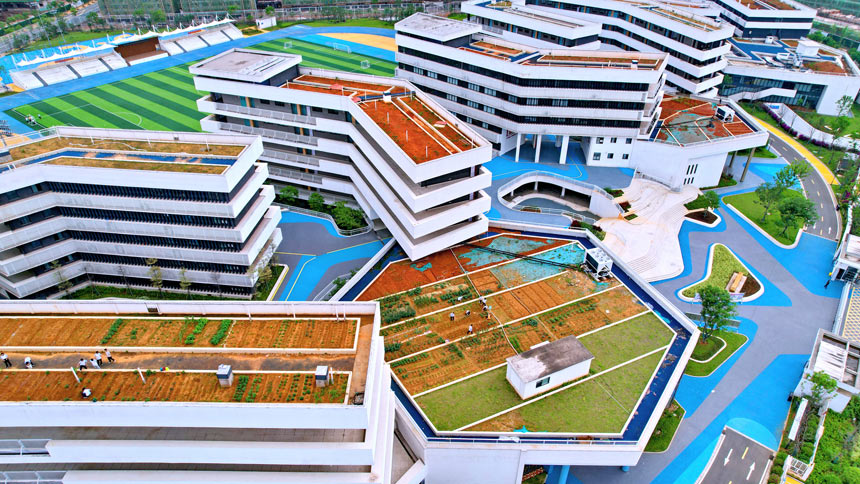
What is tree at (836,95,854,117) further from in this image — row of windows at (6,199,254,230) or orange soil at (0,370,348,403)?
orange soil at (0,370,348,403)

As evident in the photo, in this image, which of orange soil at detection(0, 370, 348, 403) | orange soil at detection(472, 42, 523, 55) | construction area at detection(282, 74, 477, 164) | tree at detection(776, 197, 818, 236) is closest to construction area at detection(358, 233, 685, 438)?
construction area at detection(282, 74, 477, 164)

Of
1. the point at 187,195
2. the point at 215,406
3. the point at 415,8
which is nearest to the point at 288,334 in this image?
the point at 215,406

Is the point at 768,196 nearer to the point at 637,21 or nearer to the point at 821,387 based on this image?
the point at 821,387

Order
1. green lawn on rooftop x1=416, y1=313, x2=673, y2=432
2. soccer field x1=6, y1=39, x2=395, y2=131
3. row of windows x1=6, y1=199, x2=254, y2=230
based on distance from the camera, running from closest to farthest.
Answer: green lawn on rooftop x1=416, y1=313, x2=673, y2=432
row of windows x1=6, y1=199, x2=254, y2=230
soccer field x1=6, y1=39, x2=395, y2=131

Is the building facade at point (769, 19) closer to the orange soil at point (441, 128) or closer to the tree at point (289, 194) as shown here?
the orange soil at point (441, 128)

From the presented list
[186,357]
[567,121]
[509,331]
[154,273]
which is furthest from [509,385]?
[567,121]
